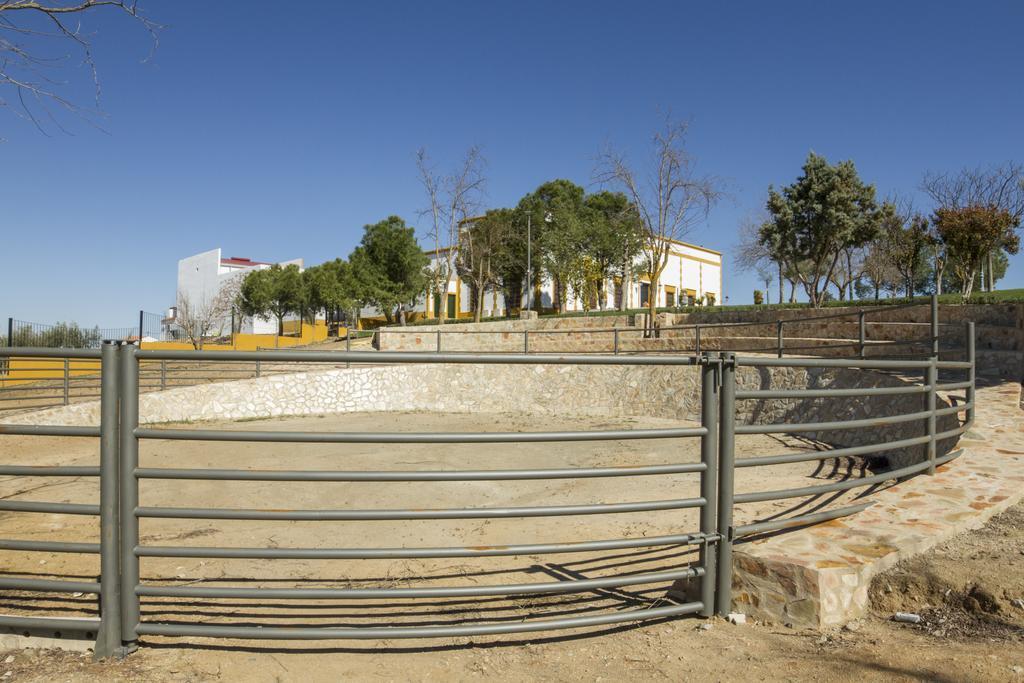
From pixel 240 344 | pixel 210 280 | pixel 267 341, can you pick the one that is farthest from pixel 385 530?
pixel 210 280

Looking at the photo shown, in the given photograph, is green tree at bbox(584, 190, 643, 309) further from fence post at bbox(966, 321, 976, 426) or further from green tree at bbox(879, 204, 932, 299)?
fence post at bbox(966, 321, 976, 426)

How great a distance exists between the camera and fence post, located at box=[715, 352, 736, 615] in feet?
10.00

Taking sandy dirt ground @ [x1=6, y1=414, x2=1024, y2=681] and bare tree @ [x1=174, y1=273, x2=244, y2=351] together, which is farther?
bare tree @ [x1=174, y1=273, x2=244, y2=351]

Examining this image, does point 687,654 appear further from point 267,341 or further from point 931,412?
point 267,341

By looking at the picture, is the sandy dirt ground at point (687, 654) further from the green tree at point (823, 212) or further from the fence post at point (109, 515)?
the green tree at point (823, 212)

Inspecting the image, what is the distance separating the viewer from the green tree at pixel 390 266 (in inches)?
1542

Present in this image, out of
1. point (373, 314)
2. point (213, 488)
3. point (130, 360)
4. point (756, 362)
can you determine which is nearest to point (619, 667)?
point (756, 362)

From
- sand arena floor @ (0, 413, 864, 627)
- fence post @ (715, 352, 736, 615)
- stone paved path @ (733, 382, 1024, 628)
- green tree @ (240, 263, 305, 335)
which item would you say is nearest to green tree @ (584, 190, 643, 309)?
green tree @ (240, 263, 305, 335)

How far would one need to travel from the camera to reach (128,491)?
2711mm

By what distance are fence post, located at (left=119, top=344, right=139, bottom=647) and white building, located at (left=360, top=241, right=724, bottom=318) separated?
38.0m

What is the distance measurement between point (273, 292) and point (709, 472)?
167 feet

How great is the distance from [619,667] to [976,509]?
2.83m

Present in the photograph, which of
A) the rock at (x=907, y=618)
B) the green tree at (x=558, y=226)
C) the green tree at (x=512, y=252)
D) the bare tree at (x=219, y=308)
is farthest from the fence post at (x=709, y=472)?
the bare tree at (x=219, y=308)

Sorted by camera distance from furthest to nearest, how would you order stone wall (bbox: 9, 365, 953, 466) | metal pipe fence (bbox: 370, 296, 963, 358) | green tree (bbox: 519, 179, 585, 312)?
green tree (bbox: 519, 179, 585, 312) < metal pipe fence (bbox: 370, 296, 963, 358) < stone wall (bbox: 9, 365, 953, 466)
